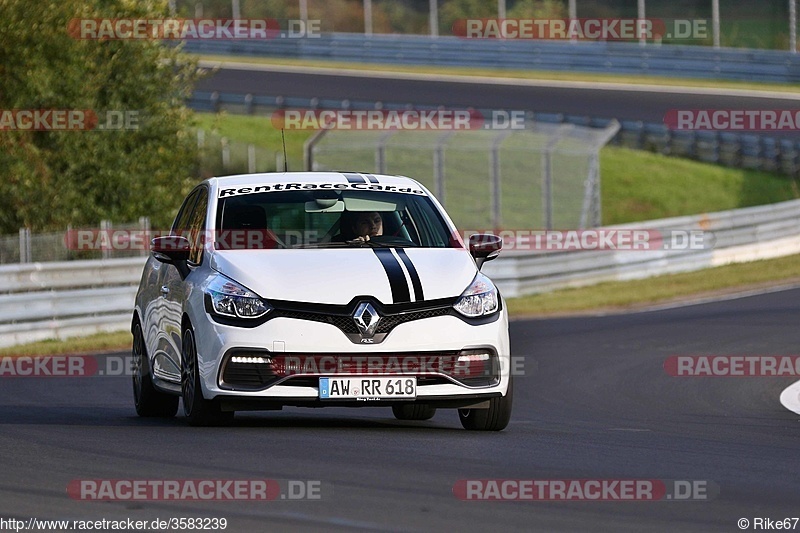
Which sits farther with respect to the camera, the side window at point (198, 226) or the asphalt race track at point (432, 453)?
the side window at point (198, 226)

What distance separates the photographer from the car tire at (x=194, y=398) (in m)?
9.45

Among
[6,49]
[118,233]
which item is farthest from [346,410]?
[6,49]

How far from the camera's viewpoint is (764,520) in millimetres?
6504

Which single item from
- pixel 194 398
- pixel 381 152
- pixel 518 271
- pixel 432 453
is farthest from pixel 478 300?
pixel 381 152

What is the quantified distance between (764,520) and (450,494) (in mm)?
1395

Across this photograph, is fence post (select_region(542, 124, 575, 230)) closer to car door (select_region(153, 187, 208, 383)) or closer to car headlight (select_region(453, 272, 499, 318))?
car door (select_region(153, 187, 208, 383))

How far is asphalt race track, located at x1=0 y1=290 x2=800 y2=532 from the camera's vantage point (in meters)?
6.60

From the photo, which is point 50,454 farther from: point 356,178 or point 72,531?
point 356,178

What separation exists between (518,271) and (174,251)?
1513 centimetres

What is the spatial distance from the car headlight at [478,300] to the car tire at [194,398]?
5.13ft

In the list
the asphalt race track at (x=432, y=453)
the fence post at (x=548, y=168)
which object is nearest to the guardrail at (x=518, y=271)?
the fence post at (x=548, y=168)

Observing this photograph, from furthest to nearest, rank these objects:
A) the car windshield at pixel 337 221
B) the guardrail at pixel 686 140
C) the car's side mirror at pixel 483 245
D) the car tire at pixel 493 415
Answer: the guardrail at pixel 686 140
the car's side mirror at pixel 483 245
the car windshield at pixel 337 221
the car tire at pixel 493 415

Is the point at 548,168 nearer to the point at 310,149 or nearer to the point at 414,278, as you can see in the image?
the point at 310,149

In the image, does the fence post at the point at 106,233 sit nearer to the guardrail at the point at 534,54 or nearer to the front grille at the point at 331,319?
the front grille at the point at 331,319
